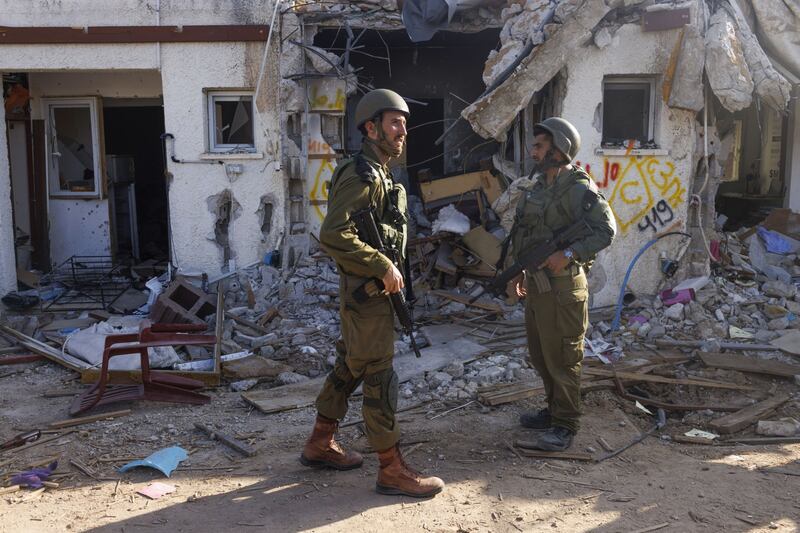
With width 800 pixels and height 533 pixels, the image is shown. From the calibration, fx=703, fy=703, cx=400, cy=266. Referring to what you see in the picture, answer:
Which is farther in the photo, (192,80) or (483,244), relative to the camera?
(192,80)

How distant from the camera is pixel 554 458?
4344 mm

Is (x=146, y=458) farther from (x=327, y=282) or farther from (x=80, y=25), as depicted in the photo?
(x=80, y=25)

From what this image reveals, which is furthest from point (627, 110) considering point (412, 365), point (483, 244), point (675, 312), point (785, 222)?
point (412, 365)

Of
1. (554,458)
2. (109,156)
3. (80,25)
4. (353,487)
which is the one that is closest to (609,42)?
(554,458)

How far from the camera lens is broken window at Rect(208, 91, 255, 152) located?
9039 mm

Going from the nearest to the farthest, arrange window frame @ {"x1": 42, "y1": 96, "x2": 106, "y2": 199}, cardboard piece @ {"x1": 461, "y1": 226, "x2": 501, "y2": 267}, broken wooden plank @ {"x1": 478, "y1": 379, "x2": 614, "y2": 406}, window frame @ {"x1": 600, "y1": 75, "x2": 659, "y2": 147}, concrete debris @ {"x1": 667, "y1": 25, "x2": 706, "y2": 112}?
broken wooden plank @ {"x1": 478, "y1": 379, "x2": 614, "y2": 406}, concrete debris @ {"x1": 667, "y1": 25, "x2": 706, "y2": 112}, window frame @ {"x1": 600, "y1": 75, "x2": 659, "y2": 147}, cardboard piece @ {"x1": 461, "y1": 226, "x2": 501, "y2": 267}, window frame @ {"x1": 42, "y1": 96, "x2": 106, "y2": 199}

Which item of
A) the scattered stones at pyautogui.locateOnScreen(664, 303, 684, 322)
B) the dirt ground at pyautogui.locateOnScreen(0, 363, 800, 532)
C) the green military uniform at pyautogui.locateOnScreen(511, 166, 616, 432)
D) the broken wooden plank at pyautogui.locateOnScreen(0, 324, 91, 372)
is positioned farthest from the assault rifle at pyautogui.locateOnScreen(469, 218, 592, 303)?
the broken wooden plank at pyautogui.locateOnScreen(0, 324, 91, 372)

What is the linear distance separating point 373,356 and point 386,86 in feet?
24.8

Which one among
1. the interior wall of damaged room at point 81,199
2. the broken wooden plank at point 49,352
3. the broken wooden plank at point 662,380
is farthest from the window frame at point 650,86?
the interior wall of damaged room at point 81,199

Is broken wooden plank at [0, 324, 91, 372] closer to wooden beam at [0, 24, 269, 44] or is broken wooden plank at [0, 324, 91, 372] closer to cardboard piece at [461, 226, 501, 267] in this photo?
wooden beam at [0, 24, 269, 44]

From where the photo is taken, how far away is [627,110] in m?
8.23

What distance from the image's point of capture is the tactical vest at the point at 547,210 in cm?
444

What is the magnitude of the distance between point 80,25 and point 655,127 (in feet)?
23.1

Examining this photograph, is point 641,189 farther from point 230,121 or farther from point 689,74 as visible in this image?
A: point 230,121
